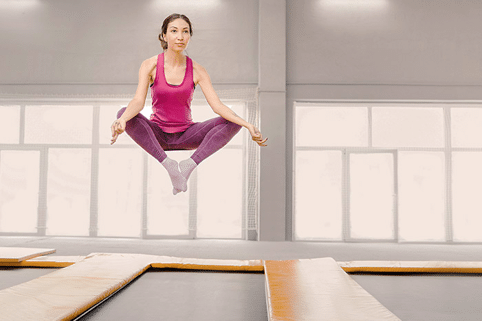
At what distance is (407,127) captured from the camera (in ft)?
27.3

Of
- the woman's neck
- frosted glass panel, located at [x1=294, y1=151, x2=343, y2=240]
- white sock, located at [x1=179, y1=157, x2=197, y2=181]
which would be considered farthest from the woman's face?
frosted glass panel, located at [x1=294, y1=151, x2=343, y2=240]

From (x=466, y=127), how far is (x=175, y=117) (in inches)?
298

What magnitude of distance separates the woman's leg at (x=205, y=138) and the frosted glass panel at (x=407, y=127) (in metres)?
6.23

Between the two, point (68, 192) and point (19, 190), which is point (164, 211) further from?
point (19, 190)

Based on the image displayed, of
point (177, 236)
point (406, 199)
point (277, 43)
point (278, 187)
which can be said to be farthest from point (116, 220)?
point (406, 199)

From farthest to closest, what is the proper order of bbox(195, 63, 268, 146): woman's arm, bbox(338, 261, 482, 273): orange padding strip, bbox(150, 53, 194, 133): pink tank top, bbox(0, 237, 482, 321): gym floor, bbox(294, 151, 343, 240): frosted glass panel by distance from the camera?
bbox(294, 151, 343, 240): frosted glass panel
bbox(338, 261, 482, 273): orange padding strip
bbox(150, 53, 194, 133): pink tank top
bbox(195, 63, 268, 146): woman's arm
bbox(0, 237, 482, 321): gym floor

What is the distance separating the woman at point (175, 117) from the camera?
8.69 feet

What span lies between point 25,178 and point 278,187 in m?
5.34

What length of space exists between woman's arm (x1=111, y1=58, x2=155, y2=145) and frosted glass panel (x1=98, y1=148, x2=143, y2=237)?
5732 millimetres

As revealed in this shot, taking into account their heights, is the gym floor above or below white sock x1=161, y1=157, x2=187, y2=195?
below

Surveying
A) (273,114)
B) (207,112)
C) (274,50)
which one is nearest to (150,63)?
(273,114)

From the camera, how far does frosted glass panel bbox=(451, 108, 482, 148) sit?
27.1 feet

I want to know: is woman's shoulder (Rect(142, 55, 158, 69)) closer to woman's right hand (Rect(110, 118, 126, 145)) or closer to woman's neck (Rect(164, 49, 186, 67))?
woman's neck (Rect(164, 49, 186, 67))

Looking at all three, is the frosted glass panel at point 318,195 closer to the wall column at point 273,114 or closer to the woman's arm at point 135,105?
the wall column at point 273,114
